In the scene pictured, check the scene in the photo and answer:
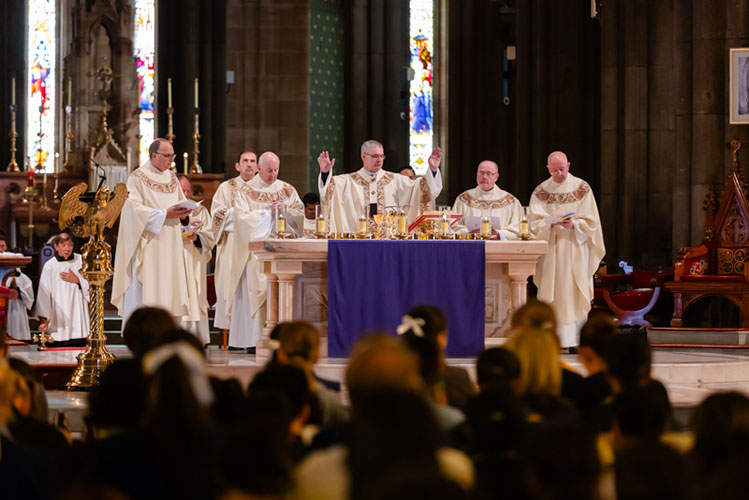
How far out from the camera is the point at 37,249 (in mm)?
19703

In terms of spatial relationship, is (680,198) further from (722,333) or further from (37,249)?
(37,249)

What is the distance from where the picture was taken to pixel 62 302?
12828mm

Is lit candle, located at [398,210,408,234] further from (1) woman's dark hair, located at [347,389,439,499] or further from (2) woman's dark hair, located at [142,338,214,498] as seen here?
(1) woman's dark hair, located at [347,389,439,499]

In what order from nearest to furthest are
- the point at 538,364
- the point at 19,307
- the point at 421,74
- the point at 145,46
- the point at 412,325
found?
1. the point at 538,364
2. the point at 412,325
3. the point at 19,307
4. the point at 145,46
5. the point at 421,74

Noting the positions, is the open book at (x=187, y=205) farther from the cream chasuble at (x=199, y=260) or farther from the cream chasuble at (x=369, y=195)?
the cream chasuble at (x=369, y=195)

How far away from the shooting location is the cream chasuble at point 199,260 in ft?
35.0

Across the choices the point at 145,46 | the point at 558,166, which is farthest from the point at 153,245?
the point at 145,46

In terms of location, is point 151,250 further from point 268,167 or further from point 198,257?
point 268,167

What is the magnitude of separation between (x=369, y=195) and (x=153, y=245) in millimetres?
1871

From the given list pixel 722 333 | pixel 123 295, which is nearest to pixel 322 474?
pixel 123 295

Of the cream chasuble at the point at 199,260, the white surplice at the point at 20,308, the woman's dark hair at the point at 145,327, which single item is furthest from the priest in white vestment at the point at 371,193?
the woman's dark hair at the point at 145,327

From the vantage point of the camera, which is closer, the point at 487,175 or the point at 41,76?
the point at 487,175

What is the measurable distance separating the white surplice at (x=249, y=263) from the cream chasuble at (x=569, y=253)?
224cm

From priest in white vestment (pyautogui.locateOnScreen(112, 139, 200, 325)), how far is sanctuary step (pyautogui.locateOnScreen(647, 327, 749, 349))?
4.80 metres
